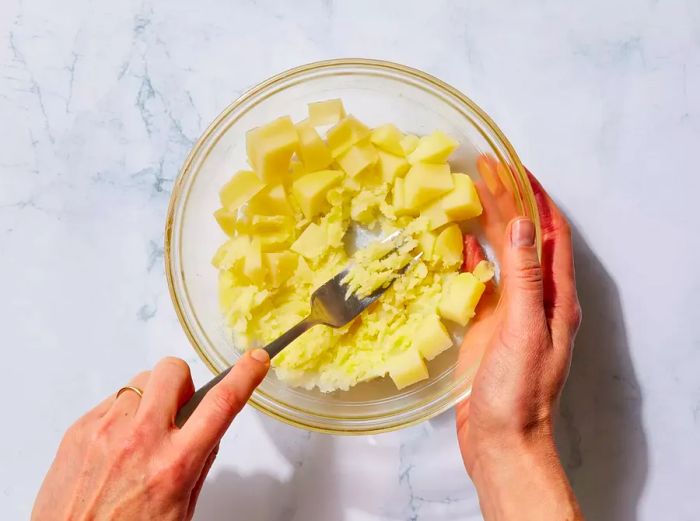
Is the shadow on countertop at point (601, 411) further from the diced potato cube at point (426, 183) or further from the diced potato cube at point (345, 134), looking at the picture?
the diced potato cube at point (345, 134)

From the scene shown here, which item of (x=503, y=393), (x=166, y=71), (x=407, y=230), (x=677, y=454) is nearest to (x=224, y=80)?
(x=166, y=71)

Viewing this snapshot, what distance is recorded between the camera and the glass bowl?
1648 millimetres

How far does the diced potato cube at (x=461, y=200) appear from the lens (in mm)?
1621

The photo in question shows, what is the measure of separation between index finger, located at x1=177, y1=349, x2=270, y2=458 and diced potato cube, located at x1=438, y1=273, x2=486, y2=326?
0.52 meters

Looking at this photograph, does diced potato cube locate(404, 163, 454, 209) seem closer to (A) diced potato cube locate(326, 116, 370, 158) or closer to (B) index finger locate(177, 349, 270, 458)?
(A) diced potato cube locate(326, 116, 370, 158)

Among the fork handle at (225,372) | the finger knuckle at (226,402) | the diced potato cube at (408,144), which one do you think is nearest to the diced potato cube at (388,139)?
the diced potato cube at (408,144)

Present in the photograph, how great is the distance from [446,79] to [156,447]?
45.7 inches

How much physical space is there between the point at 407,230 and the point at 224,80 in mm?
644

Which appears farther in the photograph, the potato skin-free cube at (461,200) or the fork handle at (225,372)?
the potato skin-free cube at (461,200)

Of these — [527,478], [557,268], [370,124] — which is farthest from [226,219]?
[527,478]

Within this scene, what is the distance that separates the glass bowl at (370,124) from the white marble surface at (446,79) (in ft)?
0.47

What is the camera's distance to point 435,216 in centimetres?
167

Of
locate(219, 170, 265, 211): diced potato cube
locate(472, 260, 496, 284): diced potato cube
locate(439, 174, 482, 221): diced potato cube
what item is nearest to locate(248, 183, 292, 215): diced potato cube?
locate(219, 170, 265, 211): diced potato cube

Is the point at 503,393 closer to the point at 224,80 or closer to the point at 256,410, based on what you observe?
the point at 256,410
